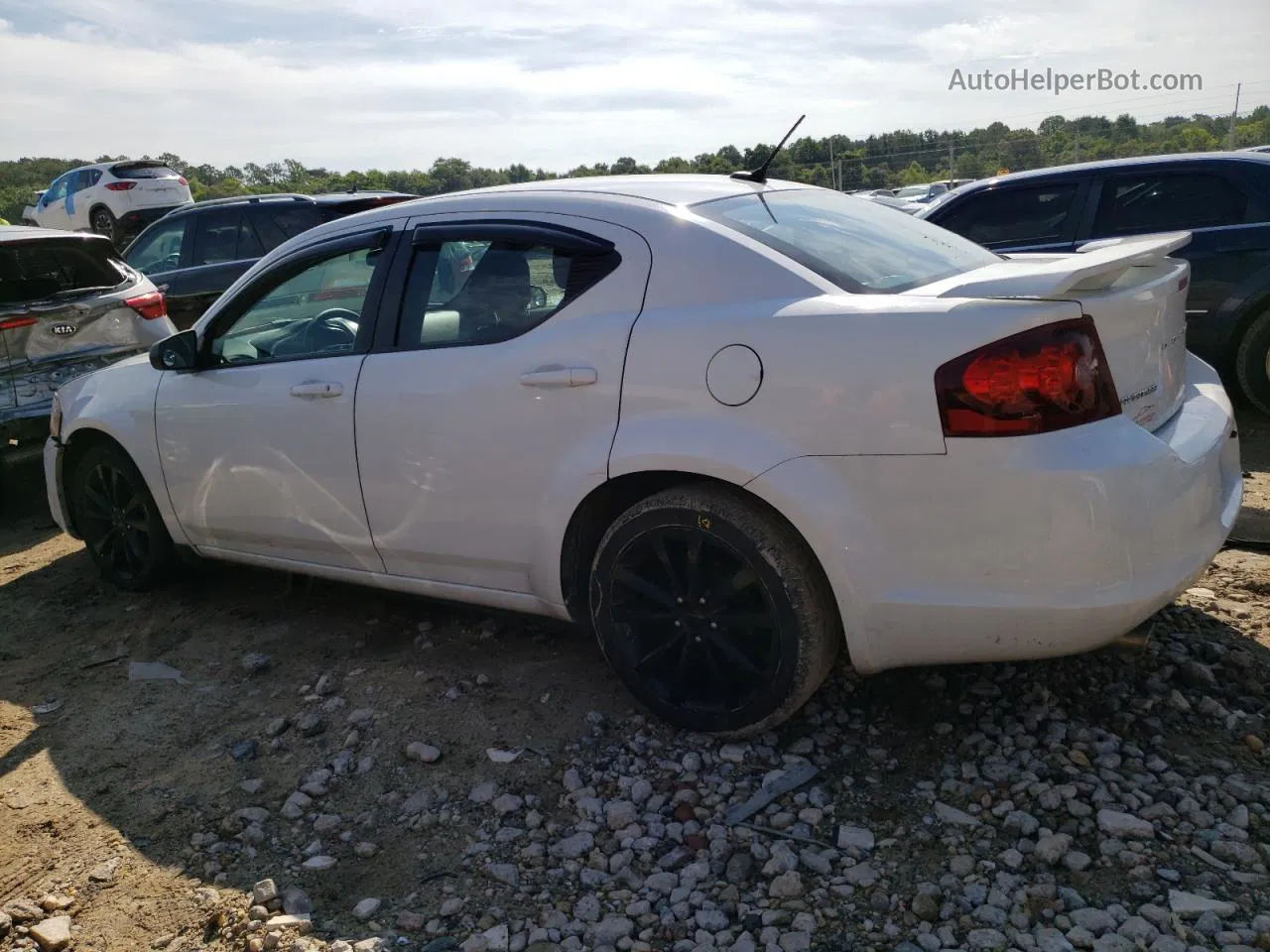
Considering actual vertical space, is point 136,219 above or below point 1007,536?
above

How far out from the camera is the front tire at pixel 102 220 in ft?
67.0

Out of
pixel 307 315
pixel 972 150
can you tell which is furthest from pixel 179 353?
pixel 972 150

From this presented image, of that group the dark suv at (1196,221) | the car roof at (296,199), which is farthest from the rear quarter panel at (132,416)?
the dark suv at (1196,221)

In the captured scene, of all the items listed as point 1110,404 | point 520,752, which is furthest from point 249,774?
point 1110,404

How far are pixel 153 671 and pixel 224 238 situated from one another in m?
6.73

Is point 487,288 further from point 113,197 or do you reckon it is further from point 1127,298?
point 113,197

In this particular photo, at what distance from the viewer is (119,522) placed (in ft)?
16.3

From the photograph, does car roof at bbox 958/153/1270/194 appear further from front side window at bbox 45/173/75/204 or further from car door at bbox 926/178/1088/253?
front side window at bbox 45/173/75/204

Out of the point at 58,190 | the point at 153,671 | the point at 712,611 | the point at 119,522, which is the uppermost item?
the point at 58,190

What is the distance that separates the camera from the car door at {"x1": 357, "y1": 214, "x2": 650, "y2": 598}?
323cm

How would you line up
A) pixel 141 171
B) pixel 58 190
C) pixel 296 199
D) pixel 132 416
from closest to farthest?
1. pixel 132 416
2. pixel 296 199
3. pixel 141 171
4. pixel 58 190

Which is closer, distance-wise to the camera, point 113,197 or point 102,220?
point 113,197

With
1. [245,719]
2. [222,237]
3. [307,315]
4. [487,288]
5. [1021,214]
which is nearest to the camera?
[487,288]

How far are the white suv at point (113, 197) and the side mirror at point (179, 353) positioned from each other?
17.8 m
